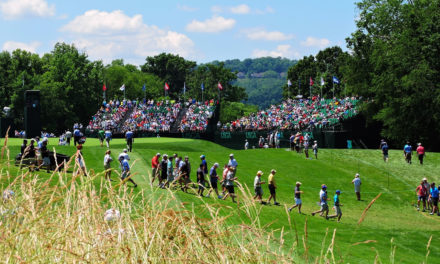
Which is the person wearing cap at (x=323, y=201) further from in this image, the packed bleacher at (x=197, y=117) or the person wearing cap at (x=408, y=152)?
the packed bleacher at (x=197, y=117)

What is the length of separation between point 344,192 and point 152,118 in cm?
3263

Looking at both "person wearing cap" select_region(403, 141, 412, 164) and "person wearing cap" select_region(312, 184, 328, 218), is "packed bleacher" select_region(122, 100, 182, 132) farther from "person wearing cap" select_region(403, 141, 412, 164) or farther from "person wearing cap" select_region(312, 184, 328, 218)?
"person wearing cap" select_region(312, 184, 328, 218)

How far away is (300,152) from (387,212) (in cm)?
1420

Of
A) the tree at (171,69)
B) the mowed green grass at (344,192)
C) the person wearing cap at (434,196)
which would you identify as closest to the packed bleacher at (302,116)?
the mowed green grass at (344,192)

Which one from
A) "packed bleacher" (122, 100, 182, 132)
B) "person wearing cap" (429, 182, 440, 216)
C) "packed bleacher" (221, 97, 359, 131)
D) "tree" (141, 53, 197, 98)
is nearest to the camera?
"person wearing cap" (429, 182, 440, 216)

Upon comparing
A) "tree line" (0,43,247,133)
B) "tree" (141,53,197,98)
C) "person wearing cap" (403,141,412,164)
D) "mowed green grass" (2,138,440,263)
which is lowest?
"mowed green grass" (2,138,440,263)

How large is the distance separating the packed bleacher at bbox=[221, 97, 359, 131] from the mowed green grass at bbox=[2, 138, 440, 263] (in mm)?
6588

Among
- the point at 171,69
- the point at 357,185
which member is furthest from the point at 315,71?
the point at 357,185

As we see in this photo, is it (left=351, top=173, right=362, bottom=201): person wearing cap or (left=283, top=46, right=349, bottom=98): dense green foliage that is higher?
(left=283, top=46, right=349, bottom=98): dense green foliage

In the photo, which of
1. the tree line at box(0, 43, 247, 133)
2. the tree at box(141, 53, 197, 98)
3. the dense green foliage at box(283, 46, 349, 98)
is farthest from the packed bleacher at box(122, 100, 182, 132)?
the tree at box(141, 53, 197, 98)

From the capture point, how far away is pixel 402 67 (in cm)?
4559

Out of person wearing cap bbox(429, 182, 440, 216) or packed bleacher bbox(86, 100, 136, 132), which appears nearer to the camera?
person wearing cap bbox(429, 182, 440, 216)

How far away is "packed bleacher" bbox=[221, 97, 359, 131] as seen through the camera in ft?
161

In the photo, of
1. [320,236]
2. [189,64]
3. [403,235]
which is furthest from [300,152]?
[189,64]
